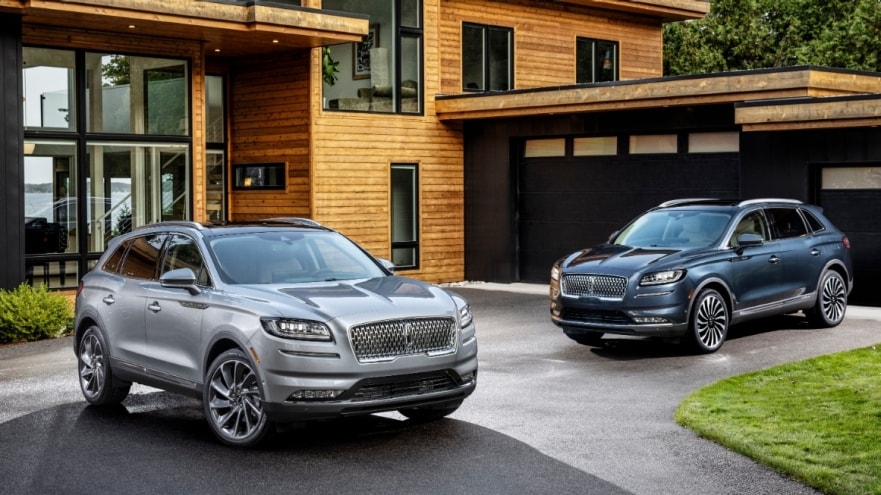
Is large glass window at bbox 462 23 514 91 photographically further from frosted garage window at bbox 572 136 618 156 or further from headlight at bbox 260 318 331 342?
headlight at bbox 260 318 331 342

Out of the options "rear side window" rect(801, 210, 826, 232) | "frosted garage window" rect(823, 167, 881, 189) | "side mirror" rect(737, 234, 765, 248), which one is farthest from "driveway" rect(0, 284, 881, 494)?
"frosted garage window" rect(823, 167, 881, 189)

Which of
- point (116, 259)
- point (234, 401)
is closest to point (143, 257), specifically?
point (116, 259)

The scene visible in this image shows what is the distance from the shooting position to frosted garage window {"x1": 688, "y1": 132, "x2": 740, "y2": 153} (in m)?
21.2

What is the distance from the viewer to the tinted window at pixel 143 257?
10.7 meters

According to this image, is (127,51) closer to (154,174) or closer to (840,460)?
(154,174)

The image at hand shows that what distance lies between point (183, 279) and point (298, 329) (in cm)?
138

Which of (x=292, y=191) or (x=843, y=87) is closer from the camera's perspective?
(x=843, y=87)

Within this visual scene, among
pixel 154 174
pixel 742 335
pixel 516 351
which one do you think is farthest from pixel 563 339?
pixel 154 174

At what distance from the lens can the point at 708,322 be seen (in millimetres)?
14344

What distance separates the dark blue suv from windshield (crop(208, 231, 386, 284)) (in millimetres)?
4350

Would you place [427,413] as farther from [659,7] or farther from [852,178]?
[659,7]

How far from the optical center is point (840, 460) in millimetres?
8461

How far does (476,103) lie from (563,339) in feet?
31.1

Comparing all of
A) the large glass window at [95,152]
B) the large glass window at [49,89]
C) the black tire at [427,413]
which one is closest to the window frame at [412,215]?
the large glass window at [95,152]
